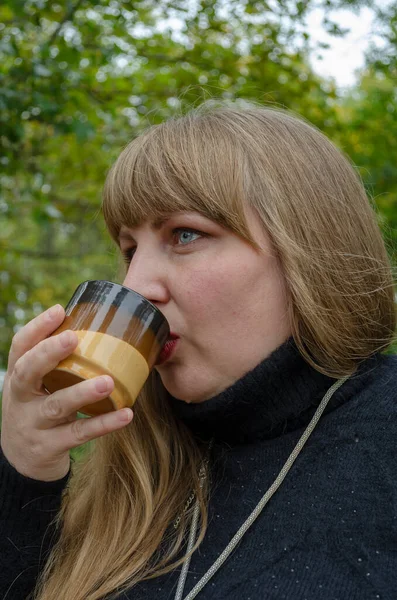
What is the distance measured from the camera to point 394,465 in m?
1.45

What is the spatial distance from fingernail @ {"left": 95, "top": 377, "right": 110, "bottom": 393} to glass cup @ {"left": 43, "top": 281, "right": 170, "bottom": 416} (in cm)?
5

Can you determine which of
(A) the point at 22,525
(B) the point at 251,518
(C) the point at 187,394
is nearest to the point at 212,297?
(C) the point at 187,394

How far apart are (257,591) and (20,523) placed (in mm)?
648

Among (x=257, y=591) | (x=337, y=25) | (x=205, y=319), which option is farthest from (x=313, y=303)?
(x=337, y=25)

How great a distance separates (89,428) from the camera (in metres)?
1.43

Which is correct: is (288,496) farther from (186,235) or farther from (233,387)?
(186,235)

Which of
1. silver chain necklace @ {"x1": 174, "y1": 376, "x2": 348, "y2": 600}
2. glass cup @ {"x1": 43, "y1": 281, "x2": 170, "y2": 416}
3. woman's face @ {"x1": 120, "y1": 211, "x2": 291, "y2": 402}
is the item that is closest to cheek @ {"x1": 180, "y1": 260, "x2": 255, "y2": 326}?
woman's face @ {"x1": 120, "y1": 211, "x2": 291, "y2": 402}

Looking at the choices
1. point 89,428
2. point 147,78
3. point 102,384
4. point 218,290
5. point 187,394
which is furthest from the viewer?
point 147,78

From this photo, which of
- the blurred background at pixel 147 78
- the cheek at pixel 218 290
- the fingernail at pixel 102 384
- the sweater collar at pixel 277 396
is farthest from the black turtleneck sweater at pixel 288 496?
the blurred background at pixel 147 78

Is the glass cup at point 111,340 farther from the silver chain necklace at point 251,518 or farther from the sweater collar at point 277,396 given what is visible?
the silver chain necklace at point 251,518

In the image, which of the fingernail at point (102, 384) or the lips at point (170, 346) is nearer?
the fingernail at point (102, 384)

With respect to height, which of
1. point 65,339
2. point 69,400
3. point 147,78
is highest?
point 65,339

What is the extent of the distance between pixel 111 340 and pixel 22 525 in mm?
626

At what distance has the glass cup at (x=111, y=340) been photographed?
4.47 ft
